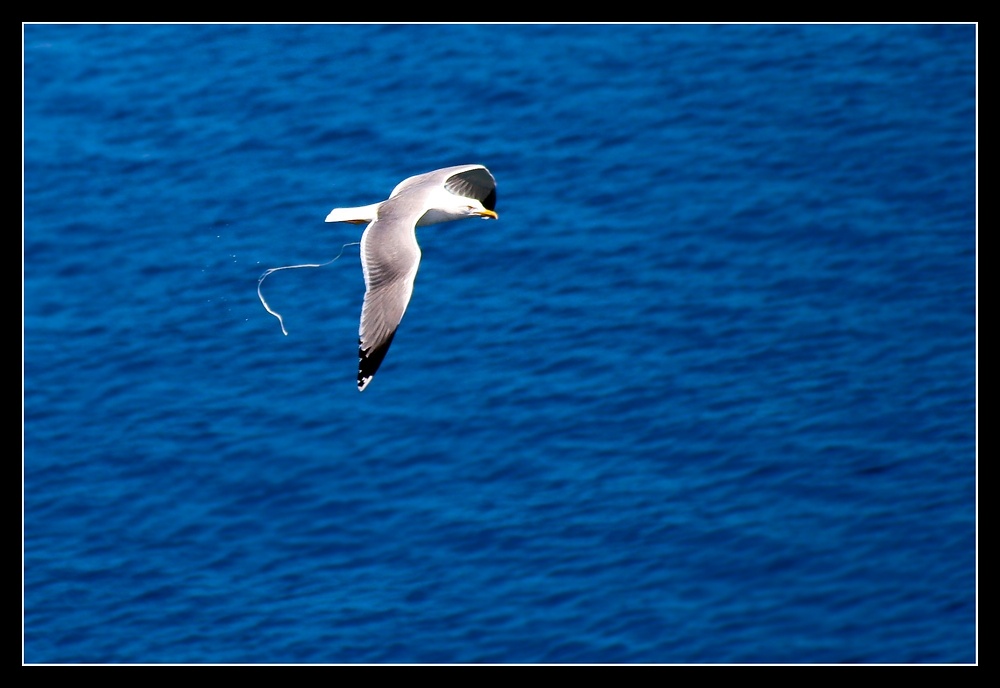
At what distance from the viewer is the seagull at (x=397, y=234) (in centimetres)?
1016

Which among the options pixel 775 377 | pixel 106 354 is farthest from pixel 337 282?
pixel 775 377

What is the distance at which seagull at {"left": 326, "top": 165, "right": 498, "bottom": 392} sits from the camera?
10.2 meters

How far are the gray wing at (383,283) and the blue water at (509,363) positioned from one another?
4330mm

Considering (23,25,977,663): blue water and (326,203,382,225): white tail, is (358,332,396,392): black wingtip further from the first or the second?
(23,25,977,663): blue water

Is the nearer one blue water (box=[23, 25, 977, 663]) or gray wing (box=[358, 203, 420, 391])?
gray wing (box=[358, 203, 420, 391])

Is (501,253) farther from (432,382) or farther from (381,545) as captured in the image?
(381,545)

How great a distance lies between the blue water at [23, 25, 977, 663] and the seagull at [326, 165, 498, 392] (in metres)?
3.53

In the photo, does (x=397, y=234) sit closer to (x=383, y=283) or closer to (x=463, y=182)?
(x=383, y=283)

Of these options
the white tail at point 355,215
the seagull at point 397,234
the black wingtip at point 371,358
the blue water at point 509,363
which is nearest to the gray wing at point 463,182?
the seagull at point 397,234

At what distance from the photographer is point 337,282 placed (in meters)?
16.5

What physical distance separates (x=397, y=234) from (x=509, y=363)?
5.05 metres

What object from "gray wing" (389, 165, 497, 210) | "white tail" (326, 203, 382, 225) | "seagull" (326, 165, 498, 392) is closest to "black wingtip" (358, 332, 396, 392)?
"seagull" (326, 165, 498, 392)

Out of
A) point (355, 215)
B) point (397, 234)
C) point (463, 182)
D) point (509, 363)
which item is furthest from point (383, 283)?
point (509, 363)

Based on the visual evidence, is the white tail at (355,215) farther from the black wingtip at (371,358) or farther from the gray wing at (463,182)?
the black wingtip at (371,358)
